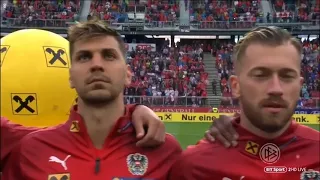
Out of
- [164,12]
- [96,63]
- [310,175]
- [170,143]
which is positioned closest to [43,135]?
[96,63]

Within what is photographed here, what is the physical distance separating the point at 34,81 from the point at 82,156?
0.61m

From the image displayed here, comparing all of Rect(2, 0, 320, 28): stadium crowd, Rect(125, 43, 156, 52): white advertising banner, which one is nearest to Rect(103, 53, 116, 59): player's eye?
Rect(125, 43, 156, 52): white advertising banner

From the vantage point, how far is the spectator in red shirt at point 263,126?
2.74 meters

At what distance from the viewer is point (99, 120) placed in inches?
120

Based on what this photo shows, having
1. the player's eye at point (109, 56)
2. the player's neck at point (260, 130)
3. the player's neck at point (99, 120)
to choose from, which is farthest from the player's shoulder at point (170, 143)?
the player's eye at point (109, 56)

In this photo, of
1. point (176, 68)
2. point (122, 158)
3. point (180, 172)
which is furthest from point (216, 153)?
point (176, 68)

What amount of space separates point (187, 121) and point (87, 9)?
19800 mm

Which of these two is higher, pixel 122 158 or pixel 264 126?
pixel 264 126

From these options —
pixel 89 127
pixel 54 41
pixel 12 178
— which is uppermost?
pixel 54 41

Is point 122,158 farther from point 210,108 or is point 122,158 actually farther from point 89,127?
point 210,108

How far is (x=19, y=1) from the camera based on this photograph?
3491 centimetres

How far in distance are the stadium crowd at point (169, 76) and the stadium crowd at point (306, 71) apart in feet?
3.53

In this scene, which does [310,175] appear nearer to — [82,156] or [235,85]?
[235,85]

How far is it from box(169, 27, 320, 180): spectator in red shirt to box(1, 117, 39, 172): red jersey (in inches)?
42.1
